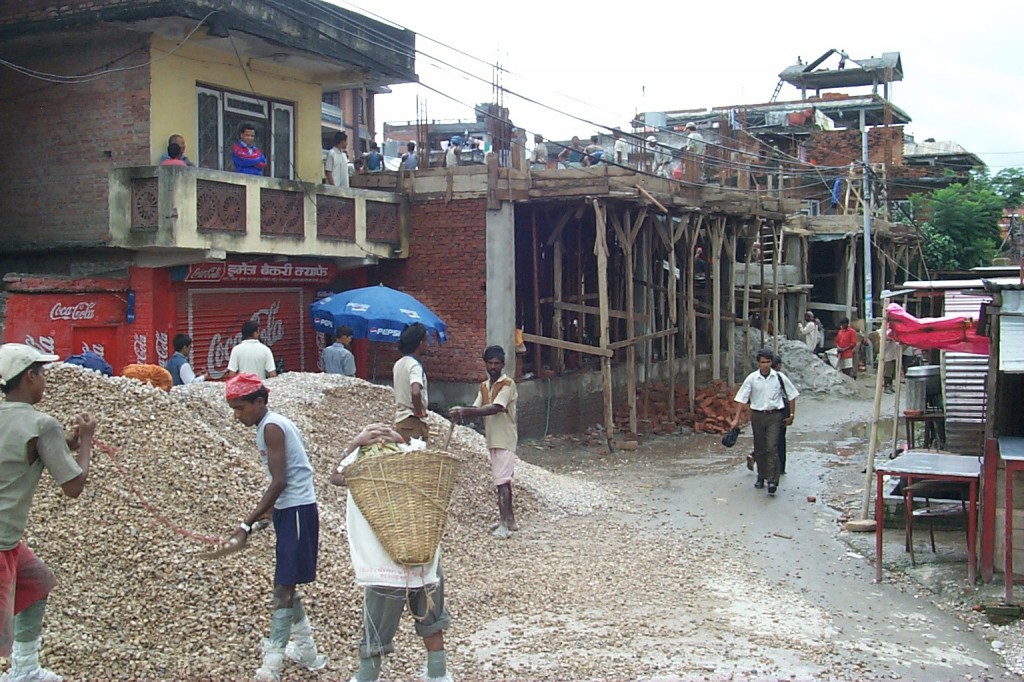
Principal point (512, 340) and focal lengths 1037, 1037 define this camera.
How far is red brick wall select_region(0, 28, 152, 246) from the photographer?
14438 mm

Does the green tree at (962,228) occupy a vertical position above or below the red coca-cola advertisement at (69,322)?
above

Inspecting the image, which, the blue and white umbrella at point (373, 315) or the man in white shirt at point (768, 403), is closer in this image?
the man in white shirt at point (768, 403)

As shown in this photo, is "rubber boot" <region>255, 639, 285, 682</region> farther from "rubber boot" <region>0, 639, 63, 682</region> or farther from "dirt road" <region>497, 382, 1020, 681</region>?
"dirt road" <region>497, 382, 1020, 681</region>

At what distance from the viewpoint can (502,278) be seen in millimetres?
16734

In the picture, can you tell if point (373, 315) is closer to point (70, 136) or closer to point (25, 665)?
point (70, 136)

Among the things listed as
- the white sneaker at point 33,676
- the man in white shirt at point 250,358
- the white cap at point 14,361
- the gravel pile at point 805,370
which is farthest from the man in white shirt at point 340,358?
the gravel pile at point 805,370

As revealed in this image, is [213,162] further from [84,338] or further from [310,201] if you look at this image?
[84,338]

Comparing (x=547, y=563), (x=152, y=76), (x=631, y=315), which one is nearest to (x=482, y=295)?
(x=631, y=315)

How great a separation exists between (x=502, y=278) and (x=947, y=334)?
898 cm

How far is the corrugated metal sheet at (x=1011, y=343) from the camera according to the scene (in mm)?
7402

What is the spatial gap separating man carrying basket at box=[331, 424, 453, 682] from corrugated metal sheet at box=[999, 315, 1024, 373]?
456cm

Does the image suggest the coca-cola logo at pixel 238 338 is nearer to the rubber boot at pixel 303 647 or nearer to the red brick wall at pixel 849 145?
the rubber boot at pixel 303 647

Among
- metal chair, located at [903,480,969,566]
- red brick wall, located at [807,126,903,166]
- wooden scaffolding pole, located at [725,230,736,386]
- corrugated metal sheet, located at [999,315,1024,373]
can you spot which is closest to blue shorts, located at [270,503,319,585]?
corrugated metal sheet, located at [999,315,1024,373]

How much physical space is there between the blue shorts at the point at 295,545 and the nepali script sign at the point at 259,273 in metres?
9.91
